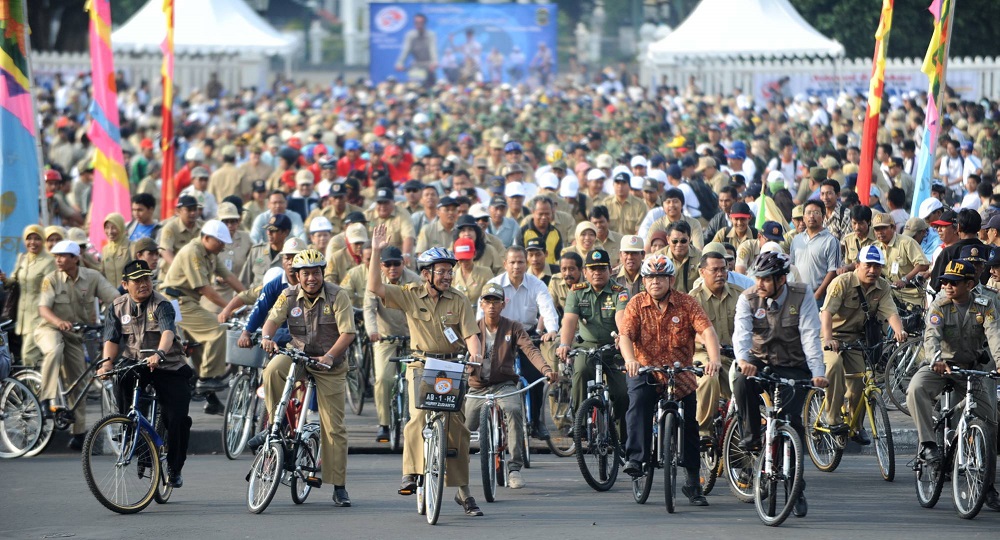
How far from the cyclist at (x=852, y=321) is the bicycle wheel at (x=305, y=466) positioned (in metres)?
4.19

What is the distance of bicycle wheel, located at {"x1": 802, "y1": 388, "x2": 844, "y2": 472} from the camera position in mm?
12320

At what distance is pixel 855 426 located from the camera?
1248 centimetres

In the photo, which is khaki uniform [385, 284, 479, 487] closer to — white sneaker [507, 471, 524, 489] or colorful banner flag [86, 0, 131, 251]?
white sneaker [507, 471, 524, 489]

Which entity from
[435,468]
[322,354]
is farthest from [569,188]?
[435,468]

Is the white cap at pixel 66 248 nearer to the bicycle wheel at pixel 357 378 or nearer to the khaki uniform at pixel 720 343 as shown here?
the bicycle wheel at pixel 357 378

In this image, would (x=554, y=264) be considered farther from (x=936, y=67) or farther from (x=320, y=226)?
(x=936, y=67)

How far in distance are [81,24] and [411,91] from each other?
593 inches

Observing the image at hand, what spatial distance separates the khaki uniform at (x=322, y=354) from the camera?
11.0m

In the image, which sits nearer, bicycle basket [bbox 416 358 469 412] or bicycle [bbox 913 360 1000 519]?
bicycle [bbox 913 360 1000 519]

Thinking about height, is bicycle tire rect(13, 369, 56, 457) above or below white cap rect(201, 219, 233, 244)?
below

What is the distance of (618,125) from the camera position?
3375cm

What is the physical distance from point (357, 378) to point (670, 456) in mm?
5723

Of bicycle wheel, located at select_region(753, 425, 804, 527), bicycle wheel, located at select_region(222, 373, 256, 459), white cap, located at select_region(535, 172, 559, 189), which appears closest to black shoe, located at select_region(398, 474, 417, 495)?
bicycle wheel, located at select_region(753, 425, 804, 527)

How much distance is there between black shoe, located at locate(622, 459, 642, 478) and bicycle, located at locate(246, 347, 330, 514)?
85.6 inches
